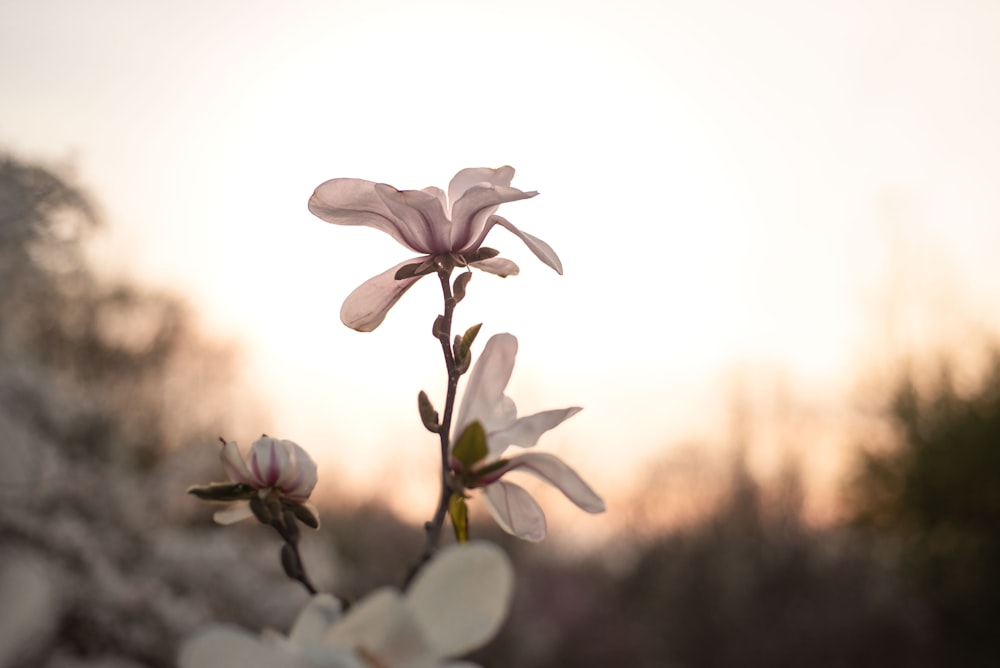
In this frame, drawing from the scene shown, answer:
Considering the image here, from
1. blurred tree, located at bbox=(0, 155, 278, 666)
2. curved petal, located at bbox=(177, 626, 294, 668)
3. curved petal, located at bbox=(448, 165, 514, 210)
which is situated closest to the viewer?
curved petal, located at bbox=(177, 626, 294, 668)

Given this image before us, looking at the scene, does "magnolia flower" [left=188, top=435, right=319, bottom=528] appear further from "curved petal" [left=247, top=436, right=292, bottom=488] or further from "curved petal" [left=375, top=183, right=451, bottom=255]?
"curved petal" [left=375, top=183, right=451, bottom=255]

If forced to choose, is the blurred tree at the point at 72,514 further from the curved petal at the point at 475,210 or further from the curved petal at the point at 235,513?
the curved petal at the point at 475,210

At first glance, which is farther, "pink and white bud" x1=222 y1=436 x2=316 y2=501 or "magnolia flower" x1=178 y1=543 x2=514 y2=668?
"pink and white bud" x1=222 y1=436 x2=316 y2=501

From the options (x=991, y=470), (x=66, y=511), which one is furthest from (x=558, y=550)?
(x=66, y=511)

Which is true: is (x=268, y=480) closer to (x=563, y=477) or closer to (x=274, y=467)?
(x=274, y=467)

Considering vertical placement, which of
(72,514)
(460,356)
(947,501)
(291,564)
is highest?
(460,356)

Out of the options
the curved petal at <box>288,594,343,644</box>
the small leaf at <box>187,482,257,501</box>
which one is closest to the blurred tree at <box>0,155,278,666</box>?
the small leaf at <box>187,482,257,501</box>

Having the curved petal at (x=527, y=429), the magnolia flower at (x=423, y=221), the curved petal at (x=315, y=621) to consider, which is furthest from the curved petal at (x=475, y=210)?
the curved petal at (x=315, y=621)

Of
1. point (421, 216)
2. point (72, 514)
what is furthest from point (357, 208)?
point (72, 514)
